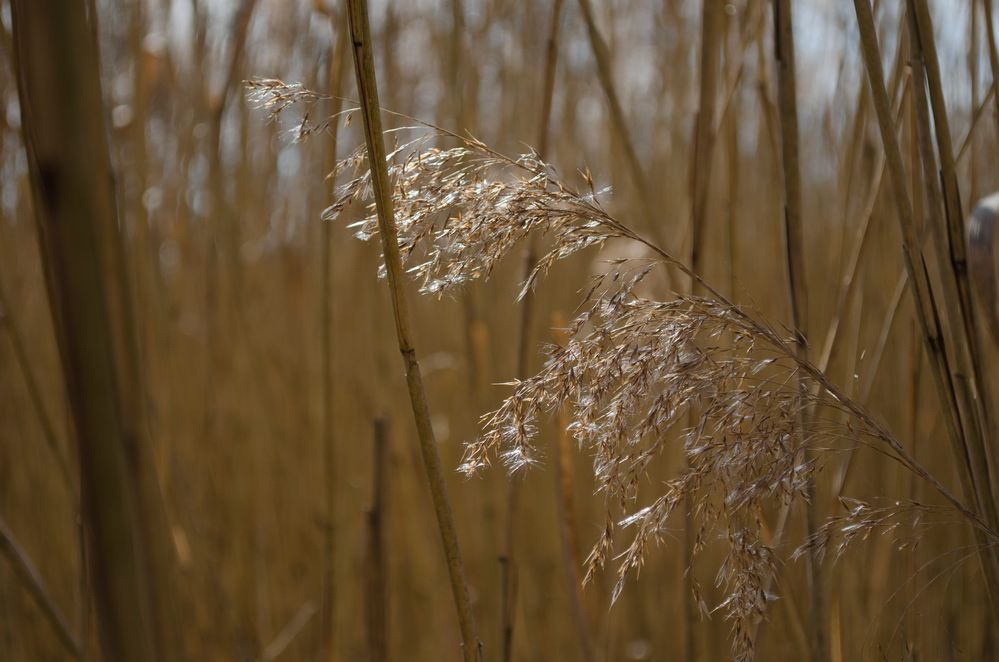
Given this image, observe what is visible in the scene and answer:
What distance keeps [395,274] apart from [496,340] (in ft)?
2.45

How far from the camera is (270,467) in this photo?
129 cm

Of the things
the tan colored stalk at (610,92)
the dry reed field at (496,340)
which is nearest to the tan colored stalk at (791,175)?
the dry reed field at (496,340)

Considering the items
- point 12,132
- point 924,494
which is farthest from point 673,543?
point 12,132

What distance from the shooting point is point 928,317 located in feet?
1.25

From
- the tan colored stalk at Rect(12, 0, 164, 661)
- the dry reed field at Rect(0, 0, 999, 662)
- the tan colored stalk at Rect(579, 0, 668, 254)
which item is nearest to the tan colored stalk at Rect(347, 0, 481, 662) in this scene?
the dry reed field at Rect(0, 0, 999, 662)

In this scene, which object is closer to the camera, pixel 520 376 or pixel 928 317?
pixel 928 317

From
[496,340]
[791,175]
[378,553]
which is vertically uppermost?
[791,175]

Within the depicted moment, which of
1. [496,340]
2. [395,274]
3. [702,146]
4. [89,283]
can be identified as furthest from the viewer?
[496,340]

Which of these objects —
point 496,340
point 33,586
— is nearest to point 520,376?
point 33,586

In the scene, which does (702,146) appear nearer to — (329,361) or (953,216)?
(953,216)

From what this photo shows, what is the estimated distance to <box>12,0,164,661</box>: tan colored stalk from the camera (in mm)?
190

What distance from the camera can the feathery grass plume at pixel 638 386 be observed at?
0.34 meters

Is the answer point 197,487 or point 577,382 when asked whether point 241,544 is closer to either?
point 197,487

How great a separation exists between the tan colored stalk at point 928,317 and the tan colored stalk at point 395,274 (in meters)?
0.22
